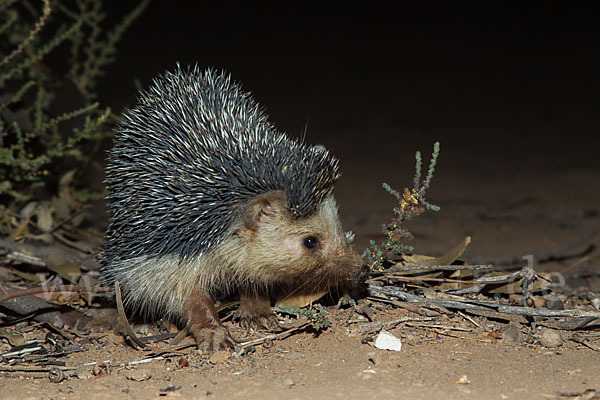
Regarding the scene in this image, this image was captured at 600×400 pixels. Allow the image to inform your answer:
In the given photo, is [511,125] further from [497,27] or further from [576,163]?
[497,27]

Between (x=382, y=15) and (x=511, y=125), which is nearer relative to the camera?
(x=511, y=125)

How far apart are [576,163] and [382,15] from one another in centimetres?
1312

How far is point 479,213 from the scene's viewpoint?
374 inches

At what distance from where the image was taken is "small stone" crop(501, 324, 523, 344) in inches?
204

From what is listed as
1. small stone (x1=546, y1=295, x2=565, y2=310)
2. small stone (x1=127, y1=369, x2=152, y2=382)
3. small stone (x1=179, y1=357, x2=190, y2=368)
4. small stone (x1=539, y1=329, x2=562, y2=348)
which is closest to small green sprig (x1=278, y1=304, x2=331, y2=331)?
small stone (x1=179, y1=357, x2=190, y2=368)

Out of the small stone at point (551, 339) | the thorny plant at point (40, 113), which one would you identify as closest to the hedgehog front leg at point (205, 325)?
the small stone at point (551, 339)

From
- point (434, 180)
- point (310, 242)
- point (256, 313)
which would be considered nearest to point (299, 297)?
point (256, 313)

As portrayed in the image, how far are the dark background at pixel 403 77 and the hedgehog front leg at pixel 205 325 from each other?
373 cm

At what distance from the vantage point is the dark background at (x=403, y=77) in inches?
467

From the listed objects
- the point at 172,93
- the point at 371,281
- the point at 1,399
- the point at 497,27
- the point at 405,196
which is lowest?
the point at 1,399

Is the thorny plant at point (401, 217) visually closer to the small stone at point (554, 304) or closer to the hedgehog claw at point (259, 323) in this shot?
the hedgehog claw at point (259, 323)

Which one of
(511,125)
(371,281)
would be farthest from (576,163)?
(371,281)

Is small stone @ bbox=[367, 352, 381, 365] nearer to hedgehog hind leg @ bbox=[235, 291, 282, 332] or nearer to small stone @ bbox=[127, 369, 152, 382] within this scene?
hedgehog hind leg @ bbox=[235, 291, 282, 332]

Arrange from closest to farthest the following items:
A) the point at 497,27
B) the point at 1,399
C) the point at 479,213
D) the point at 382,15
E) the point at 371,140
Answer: the point at 1,399
the point at 479,213
the point at 371,140
the point at 497,27
the point at 382,15
